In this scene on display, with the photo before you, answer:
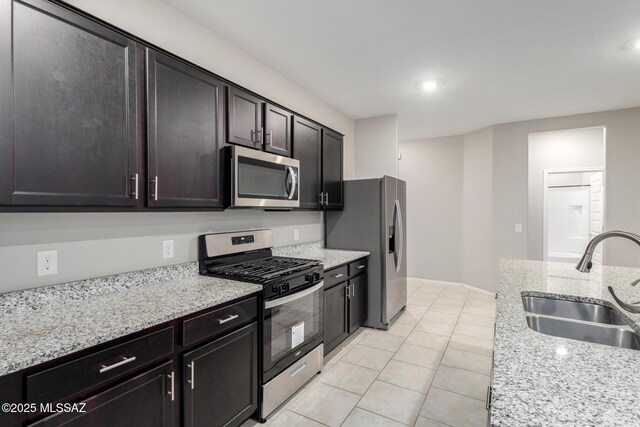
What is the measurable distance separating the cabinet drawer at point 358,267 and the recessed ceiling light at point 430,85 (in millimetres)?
1988

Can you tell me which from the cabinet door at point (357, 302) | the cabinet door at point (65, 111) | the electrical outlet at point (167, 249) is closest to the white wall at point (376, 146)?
the cabinet door at point (357, 302)

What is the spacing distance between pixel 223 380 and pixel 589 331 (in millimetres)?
1820

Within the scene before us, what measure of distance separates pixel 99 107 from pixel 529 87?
3.88m

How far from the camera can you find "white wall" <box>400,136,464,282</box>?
5.48m

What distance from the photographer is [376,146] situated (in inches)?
174

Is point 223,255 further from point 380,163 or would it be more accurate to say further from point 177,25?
point 380,163

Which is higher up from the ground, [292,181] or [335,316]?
[292,181]

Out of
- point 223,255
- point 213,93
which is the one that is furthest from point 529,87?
point 223,255

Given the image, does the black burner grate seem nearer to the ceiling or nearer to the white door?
the ceiling

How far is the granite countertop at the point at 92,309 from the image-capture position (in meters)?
1.06

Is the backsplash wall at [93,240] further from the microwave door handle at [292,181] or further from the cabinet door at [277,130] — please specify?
the cabinet door at [277,130]

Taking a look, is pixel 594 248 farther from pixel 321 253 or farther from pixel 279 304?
pixel 321 253

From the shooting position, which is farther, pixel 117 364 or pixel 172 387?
pixel 172 387

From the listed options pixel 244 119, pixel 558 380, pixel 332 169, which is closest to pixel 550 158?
pixel 332 169
